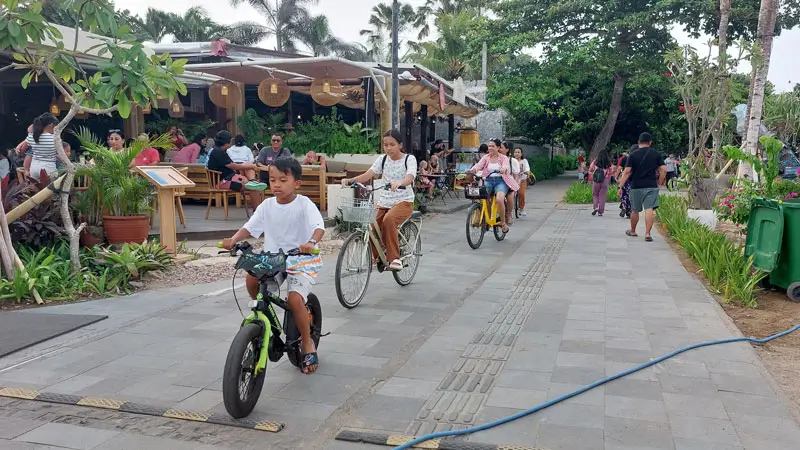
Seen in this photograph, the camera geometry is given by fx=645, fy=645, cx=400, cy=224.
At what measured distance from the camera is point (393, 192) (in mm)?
6465

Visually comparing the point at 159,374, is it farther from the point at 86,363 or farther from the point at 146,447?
the point at 146,447

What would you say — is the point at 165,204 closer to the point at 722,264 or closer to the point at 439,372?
the point at 439,372

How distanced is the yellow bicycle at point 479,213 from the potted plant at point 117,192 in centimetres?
445

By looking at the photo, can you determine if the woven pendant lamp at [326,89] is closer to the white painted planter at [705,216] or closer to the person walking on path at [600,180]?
the person walking on path at [600,180]

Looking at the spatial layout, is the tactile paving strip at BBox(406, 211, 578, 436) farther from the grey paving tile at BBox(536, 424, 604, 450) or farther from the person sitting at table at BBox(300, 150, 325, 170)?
the person sitting at table at BBox(300, 150, 325, 170)

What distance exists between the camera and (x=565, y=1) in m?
23.6

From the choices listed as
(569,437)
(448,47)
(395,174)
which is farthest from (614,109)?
(569,437)

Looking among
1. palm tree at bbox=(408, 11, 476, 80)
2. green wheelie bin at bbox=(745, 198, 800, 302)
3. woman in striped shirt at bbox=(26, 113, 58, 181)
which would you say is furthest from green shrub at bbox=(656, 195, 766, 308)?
palm tree at bbox=(408, 11, 476, 80)

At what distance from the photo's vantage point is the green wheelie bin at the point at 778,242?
20.6ft

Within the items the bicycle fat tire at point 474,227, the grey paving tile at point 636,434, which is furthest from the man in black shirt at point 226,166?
the grey paving tile at point 636,434

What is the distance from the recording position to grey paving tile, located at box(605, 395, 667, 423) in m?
3.57

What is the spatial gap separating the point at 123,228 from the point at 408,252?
3395mm

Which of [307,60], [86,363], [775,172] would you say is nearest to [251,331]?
[86,363]

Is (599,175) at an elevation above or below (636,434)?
above
